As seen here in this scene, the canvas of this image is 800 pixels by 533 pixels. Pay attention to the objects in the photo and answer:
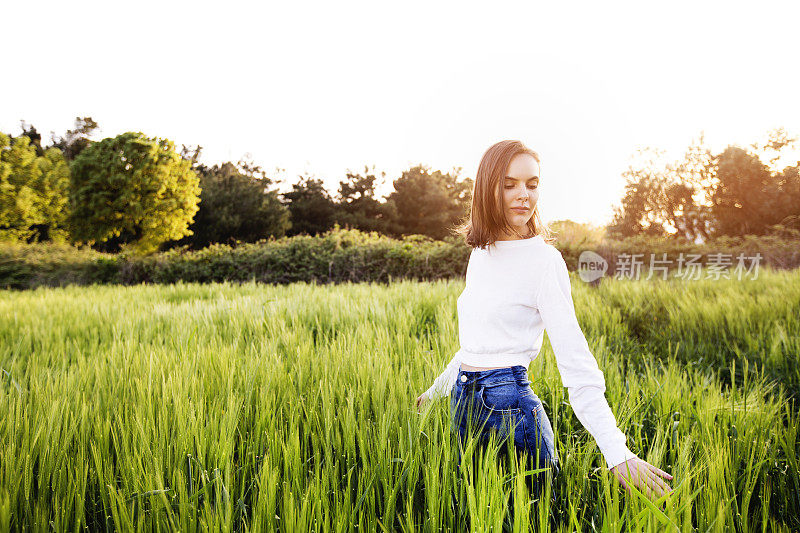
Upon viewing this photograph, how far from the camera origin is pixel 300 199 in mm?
28594

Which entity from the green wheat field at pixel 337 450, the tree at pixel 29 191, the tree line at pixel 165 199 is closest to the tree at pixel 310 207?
the tree line at pixel 165 199

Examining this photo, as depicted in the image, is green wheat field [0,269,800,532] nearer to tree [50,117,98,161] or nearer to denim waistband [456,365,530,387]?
denim waistband [456,365,530,387]

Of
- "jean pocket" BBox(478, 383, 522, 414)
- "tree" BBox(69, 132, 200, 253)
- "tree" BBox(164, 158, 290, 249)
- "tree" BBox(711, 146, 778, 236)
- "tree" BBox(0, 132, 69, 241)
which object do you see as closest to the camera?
"jean pocket" BBox(478, 383, 522, 414)

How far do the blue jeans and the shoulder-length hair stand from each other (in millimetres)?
363

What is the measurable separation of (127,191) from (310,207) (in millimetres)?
12166

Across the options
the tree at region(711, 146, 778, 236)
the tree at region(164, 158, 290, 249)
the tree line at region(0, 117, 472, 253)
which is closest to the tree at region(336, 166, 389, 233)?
the tree line at region(0, 117, 472, 253)

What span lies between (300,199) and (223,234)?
5.94 meters

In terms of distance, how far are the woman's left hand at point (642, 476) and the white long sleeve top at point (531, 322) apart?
16 mm

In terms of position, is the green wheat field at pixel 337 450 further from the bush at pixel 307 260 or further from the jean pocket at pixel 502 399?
the bush at pixel 307 260

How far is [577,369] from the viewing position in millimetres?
990

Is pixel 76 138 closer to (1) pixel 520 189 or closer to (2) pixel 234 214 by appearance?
(2) pixel 234 214

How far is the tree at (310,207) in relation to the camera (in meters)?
27.7

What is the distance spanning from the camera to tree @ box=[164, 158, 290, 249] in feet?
79.3

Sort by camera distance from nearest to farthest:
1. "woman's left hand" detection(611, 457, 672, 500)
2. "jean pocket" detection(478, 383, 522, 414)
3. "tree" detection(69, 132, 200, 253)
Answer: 1. "woman's left hand" detection(611, 457, 672, 500)
2. "jean pocket" detection(478, 383, 522, 414)
3. "tree" detection(69, 132, 200, 253)
